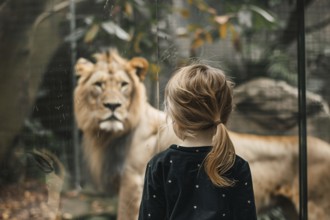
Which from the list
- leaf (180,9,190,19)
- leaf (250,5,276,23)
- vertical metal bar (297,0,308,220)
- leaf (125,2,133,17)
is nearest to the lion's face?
leaf (125,2,133,17)

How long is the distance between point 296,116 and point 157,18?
0.99 meters

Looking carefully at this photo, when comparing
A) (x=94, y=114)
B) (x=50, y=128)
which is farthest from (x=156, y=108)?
(x=50, y=128)

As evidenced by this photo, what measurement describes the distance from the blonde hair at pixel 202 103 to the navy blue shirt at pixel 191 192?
56mm

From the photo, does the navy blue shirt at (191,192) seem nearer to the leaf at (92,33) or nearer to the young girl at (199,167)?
the young girl at (199,167)

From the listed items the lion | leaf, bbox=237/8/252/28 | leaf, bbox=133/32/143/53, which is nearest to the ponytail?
the lion

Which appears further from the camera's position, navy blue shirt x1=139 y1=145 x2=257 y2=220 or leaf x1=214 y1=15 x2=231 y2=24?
leaf x1=214 y1=15 x2=231 y2=24

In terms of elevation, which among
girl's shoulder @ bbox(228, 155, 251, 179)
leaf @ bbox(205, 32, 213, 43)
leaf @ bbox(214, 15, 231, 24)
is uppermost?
leaf @ bbox(214, 15, 231, 24)

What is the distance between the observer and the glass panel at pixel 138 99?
3744 mm

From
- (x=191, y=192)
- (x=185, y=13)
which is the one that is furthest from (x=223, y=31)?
(x=191, y=192)

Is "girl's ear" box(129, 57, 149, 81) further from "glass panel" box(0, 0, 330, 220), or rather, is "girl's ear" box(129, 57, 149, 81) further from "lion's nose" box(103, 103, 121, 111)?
"lion's nose" box(103, 103, 121, 111)

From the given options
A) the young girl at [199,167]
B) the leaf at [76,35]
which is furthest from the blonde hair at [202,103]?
the leaf at [76,35]

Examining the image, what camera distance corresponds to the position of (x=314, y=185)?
147 inches

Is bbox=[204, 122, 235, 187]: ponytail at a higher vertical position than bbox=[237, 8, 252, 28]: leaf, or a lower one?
lower

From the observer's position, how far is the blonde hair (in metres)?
2.15
